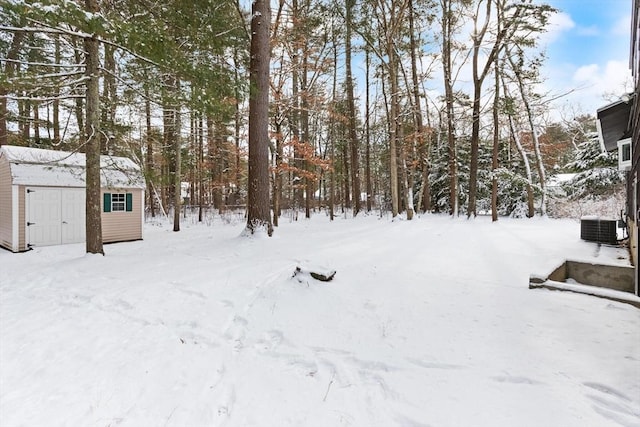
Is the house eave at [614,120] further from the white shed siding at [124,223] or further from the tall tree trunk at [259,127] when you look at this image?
the white shed siding at [124,223]

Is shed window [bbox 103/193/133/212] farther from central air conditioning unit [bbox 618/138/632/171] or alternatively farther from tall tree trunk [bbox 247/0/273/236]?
central air conditioning unit [bbox 618/138/632/171]

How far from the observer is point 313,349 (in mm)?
2764

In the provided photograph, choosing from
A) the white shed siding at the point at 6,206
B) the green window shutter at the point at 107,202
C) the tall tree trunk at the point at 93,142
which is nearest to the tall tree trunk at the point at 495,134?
the tall tree trunk at the point at 93,142

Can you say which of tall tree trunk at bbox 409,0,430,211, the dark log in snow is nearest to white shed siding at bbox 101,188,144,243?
the dark log in snow

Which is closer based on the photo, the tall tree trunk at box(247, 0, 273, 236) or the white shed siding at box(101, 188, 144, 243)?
the tall tree trunk at box(247, 0, 273, 236)

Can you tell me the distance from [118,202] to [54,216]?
159cm

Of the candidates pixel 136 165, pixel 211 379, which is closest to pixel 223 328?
pixel 211 379

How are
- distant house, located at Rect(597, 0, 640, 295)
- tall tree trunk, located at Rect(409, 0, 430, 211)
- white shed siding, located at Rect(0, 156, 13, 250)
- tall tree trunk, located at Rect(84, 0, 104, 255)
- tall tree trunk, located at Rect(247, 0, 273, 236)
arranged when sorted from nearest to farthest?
distant house, located at Rect(597, 0, 640, 295) → tall tree trunk, located at Rect(84, 0, 104, 255) → tall tree trunk, located at Rect(247, 0, 273, 236) → white shed siding, located at Rect(0, 156, 13, 250) → tall tree trunk, located at Rect(409, 0, 430, 211)

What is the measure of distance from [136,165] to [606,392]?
1173cm

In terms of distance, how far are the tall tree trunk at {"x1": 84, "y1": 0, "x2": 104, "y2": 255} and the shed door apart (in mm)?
3333

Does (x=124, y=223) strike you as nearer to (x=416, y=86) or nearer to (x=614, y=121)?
(x=416, y=86)

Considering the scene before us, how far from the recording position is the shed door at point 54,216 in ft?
27.2

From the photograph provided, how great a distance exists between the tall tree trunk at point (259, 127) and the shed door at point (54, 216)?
6.14 m

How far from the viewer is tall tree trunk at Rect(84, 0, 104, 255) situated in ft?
19.7
